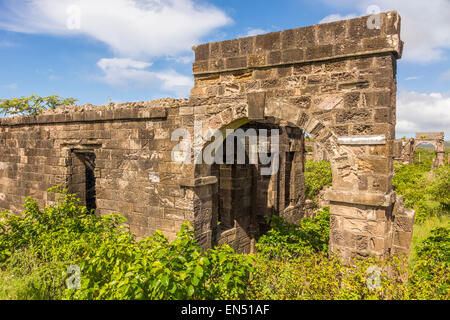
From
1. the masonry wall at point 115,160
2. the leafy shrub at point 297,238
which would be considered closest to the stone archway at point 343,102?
the masonry wall at point 115,160

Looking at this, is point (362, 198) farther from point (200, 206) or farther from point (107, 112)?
point (107, 112)

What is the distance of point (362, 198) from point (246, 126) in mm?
4494

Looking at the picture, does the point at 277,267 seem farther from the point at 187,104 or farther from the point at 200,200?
the point at 187,104

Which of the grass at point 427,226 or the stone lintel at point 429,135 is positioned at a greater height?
the stone lintel at point 429,135

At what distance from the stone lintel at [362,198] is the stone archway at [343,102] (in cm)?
1

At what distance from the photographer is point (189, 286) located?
115 inches

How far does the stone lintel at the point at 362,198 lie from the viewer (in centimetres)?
369

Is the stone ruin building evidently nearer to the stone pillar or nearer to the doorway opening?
the stone pillar

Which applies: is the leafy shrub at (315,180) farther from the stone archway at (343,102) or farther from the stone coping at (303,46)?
the stone coping at (303,46)

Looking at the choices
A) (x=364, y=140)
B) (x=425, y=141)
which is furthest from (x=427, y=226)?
(x=425, y=141)

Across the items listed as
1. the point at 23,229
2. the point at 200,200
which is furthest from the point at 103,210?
the point at 200,200

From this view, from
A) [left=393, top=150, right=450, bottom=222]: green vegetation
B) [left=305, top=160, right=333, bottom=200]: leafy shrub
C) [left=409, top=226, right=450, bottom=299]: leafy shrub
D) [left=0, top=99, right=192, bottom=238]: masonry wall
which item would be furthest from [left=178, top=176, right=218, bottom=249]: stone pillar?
[left=305, top=160, right=333, bottom=200]: leafy shrub

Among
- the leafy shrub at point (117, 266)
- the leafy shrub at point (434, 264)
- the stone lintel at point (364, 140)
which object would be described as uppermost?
the stone lintel at point (364, 140)

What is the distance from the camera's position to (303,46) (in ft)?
13.9
